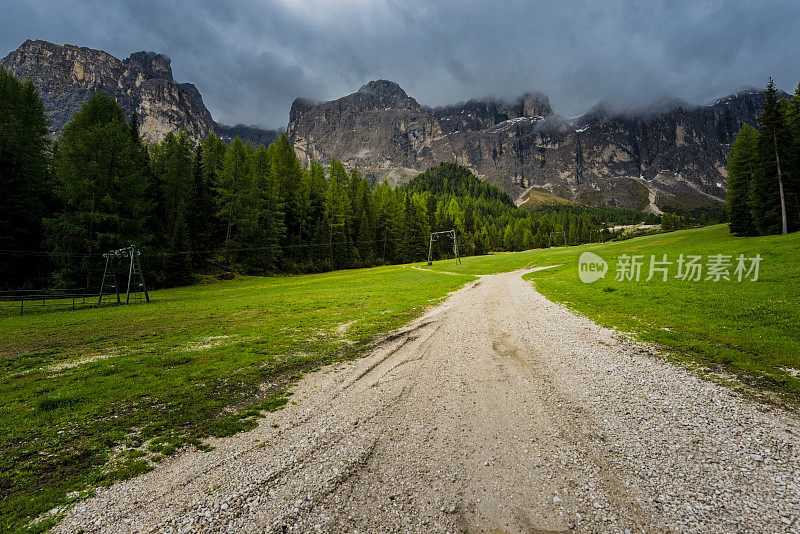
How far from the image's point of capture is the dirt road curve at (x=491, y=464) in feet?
13.9

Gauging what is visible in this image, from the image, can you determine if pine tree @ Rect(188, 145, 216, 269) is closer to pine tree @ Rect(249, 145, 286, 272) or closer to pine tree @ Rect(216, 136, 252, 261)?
pine tree @ Rect(216, 136, 252, 261)

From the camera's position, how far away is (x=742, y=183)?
56000mm

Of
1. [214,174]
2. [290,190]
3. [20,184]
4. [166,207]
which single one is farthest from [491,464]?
[214,174]

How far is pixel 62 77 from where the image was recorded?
18550 centimetres

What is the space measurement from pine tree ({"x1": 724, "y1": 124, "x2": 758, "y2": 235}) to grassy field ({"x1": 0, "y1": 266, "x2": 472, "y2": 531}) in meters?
72.0

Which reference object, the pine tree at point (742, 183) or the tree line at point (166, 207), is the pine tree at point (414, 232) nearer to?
the tree line at point (166, 207)

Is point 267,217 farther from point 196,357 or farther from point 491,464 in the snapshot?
point 491,464

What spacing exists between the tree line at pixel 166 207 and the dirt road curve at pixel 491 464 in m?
38.5

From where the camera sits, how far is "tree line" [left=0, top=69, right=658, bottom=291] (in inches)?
1226

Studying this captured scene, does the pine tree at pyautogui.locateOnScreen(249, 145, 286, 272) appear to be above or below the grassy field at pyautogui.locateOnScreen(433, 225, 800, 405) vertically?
above

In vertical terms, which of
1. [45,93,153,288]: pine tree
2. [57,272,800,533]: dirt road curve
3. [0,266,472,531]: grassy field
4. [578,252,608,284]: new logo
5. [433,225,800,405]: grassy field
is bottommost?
[57,272,800,533]: dirt road curve

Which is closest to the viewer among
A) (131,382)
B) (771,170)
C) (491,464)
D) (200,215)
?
(491,464)

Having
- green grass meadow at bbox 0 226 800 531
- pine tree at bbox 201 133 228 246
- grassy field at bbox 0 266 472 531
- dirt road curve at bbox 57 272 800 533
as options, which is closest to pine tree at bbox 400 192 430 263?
pine tree at bbox 201 133 228 246

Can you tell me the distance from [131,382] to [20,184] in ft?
134
